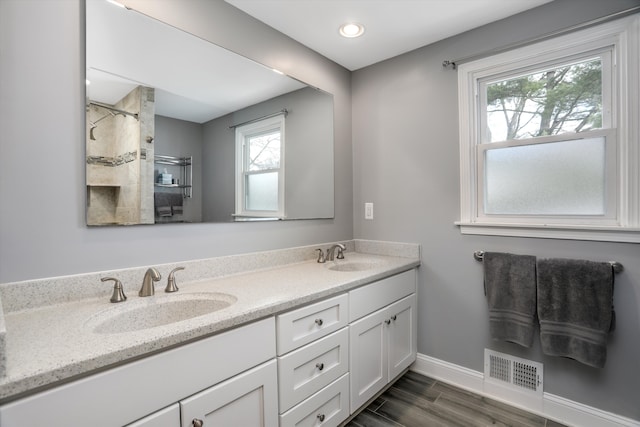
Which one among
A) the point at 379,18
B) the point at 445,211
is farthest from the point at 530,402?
the point at 379,18

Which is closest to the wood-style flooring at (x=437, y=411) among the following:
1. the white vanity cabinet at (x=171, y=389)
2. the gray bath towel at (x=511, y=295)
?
the gray bath towel at (x=511, y=295)

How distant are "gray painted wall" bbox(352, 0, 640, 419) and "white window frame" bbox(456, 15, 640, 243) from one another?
66mm

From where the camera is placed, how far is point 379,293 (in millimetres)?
1875

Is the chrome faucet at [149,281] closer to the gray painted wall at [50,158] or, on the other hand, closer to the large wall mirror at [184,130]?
the gray painted wall at [50,158]

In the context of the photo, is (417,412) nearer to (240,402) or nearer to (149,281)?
(240,402)

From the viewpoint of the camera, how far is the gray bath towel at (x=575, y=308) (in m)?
1.58

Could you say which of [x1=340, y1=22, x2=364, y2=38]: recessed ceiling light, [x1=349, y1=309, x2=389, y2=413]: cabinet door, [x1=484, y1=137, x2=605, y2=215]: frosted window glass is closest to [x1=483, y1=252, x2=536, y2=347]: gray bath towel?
[x1=484, y1=137, x2=605, y2=215]: frosted window glass

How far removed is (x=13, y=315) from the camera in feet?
3.60

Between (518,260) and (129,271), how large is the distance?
81.5 inches

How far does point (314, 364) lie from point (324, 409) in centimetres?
26

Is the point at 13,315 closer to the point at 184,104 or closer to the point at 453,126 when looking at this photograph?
the point at 184,104

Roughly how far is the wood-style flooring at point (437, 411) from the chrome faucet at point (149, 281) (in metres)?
1.27

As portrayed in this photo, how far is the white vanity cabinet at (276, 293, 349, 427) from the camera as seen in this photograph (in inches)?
51.9

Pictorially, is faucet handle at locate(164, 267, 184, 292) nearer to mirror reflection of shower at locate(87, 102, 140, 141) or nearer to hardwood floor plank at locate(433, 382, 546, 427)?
mirror reflection of shower at locate(87, 102, 140, 141)
